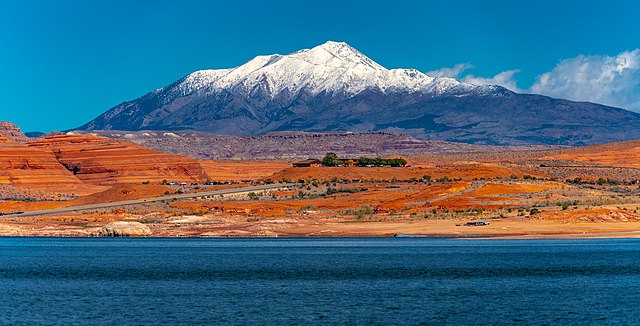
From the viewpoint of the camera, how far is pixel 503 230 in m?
91.9

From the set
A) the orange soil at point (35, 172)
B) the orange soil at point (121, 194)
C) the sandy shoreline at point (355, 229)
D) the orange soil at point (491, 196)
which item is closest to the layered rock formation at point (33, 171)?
the orange soil at point (35, 172)

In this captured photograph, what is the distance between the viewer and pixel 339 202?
401 ft

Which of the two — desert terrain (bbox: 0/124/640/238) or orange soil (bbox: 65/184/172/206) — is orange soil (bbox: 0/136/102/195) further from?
orange soil (bbox: 65/184/172/206)

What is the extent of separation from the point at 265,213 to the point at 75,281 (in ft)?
185

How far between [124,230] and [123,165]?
87.4 meters

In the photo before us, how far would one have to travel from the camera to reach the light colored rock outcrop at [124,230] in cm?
9856

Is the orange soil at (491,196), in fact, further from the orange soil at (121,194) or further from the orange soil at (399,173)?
the orange soil at (121,194)

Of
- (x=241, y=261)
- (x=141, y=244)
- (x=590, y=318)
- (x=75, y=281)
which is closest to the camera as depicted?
(x=590, y=318)

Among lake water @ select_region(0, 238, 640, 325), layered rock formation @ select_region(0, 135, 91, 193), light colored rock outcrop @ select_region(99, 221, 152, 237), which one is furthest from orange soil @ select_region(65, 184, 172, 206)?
lake water @ select_region(0, 238, 640, 325)

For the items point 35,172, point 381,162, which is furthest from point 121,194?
point 381,162

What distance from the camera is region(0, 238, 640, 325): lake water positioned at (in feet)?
143

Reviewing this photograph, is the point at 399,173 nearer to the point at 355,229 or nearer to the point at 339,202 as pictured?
the point at 339,202

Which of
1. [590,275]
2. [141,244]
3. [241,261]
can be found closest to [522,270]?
[590,275]

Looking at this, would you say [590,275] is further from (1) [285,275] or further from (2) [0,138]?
(2) [0,138]
